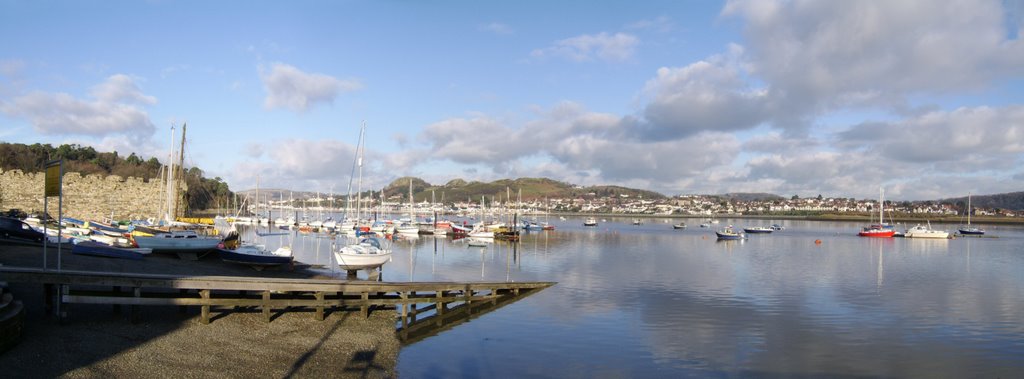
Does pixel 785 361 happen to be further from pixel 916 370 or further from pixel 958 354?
pixel 958 354

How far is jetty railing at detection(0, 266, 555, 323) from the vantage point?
14.9 meters

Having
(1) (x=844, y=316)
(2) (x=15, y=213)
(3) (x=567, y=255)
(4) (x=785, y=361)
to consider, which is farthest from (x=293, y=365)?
(2) (x=15, y=213)

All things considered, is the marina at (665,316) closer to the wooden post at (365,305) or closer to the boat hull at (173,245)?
the wooden post at (365,305)

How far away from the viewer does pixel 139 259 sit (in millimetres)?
28281


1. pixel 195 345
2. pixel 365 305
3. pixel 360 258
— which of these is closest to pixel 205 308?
pixel 195 345

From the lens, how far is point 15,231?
3053cm

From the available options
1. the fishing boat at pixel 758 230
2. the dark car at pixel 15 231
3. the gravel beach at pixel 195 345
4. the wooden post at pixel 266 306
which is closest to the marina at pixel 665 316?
the wooden post at pixel 266 306

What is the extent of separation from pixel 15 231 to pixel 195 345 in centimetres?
2303

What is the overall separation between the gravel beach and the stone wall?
153 ft

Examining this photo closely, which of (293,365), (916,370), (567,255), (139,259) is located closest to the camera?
(293,365)

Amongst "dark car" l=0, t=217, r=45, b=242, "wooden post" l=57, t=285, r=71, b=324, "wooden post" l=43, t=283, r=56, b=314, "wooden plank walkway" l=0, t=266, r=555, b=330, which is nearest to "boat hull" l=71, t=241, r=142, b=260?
"dark car" l=0, t=217, r=45, b=242

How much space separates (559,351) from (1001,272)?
1735 inches

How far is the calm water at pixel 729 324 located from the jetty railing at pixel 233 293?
160 centimetres

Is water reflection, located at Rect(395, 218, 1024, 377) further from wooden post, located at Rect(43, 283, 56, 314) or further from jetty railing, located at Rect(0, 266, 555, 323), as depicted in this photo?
wooden post, located at Rect(43, 283, 56, 314)
